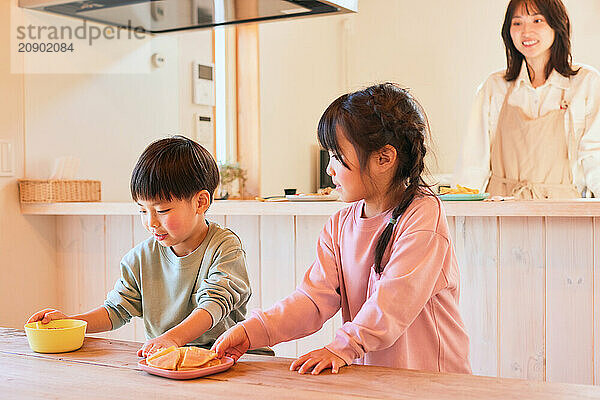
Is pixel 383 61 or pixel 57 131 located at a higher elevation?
pixel 383 61

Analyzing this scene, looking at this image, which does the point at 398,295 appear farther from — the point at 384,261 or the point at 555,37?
the point at 555,37

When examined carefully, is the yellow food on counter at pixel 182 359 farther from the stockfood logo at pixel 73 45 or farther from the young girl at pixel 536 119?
the young girl at pixel 536 119

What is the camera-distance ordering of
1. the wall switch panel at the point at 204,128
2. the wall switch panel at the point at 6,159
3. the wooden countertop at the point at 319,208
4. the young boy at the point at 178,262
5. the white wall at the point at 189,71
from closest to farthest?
the young boy at the point at 178,262
the wooden countertop at the point at 319,208
the wall switch panel at the point at 6,159
the white wall at the point at 189,71
the wall switch panel at the point at 204,128

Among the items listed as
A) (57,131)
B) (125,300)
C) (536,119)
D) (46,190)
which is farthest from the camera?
(536,119)

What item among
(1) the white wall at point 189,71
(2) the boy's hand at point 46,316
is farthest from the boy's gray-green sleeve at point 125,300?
(1) the white wall at point 189,71

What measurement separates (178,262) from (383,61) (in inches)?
160

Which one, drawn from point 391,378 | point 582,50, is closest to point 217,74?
point 582,50

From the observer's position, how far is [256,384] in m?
1.01

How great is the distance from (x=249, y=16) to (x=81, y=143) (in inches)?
36.5

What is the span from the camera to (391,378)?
1023 millimetres

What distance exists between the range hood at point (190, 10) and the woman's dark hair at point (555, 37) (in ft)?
3.01

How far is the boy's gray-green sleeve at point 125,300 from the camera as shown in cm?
153

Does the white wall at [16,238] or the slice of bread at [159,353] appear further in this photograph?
the white wall at [16,238]

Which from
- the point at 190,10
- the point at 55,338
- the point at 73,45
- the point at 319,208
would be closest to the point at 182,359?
the point at 55,338
